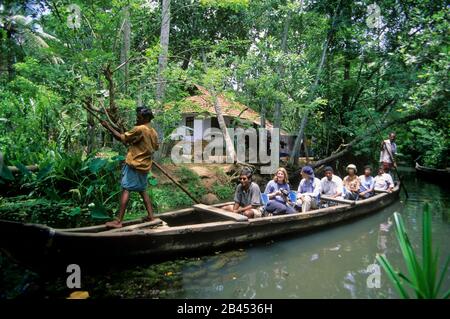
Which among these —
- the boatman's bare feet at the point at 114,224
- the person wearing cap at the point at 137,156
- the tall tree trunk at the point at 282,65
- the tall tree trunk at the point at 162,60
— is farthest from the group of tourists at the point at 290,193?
the tall tree trunk at the point at 282,65

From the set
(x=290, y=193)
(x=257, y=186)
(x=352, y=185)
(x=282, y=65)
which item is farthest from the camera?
(x=282, y=65)

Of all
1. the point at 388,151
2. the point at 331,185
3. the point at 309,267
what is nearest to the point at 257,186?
the point at 309,267

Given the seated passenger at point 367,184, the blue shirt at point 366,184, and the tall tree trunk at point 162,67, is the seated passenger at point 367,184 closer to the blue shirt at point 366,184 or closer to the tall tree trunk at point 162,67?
the blue shirt at point 366,184

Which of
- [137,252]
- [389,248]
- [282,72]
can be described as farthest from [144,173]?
[282,72]

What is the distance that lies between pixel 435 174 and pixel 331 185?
11615 millimetres

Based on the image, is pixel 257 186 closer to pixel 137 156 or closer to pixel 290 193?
pixel 290 193

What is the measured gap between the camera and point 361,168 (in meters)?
16.5

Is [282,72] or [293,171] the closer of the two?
[282,72]

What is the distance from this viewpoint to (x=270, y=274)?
4785mm

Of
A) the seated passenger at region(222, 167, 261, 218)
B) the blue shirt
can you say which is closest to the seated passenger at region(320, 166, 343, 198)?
the blue shirt

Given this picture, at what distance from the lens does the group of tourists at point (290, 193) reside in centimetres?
599

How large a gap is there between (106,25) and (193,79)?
224 cm
